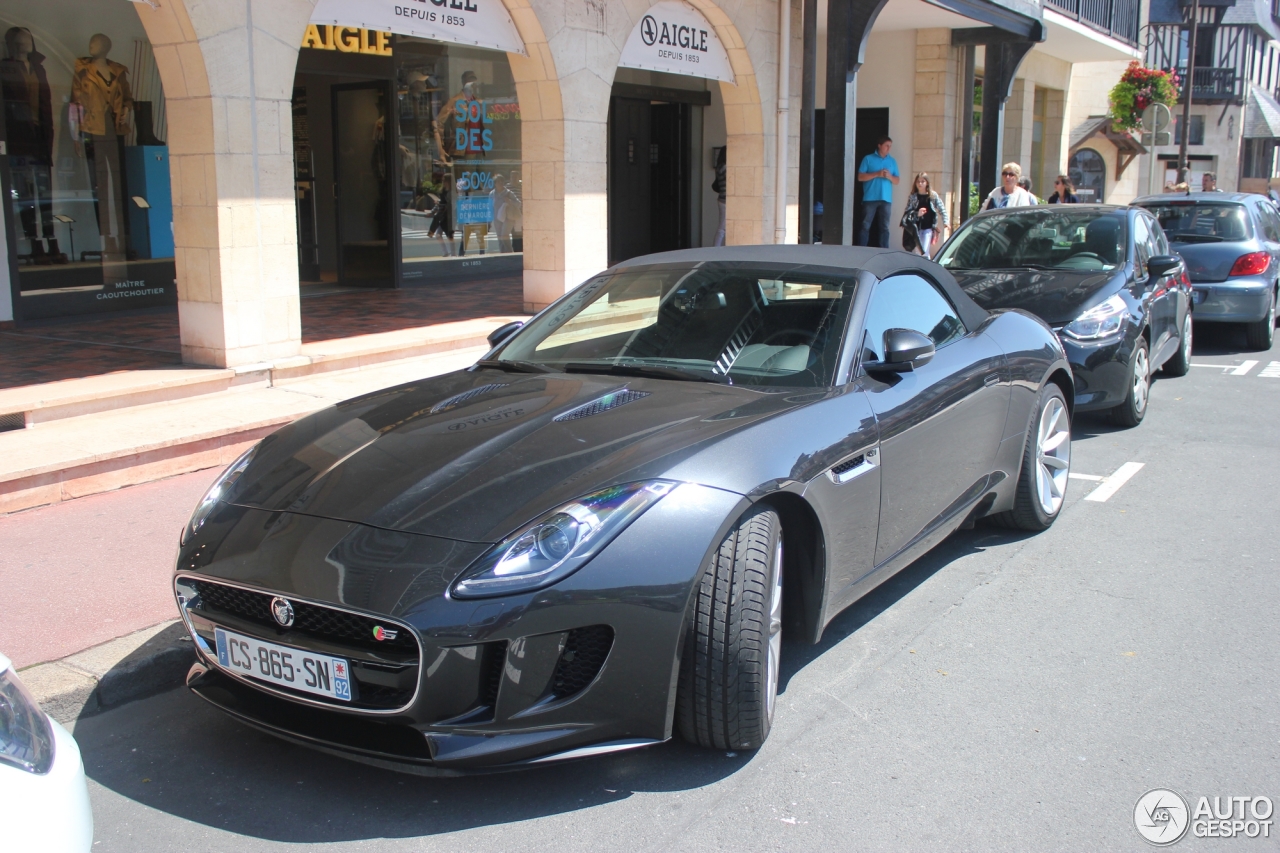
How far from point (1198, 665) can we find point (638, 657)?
7.48ft

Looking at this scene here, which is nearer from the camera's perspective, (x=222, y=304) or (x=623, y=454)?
(x=623, y=454)

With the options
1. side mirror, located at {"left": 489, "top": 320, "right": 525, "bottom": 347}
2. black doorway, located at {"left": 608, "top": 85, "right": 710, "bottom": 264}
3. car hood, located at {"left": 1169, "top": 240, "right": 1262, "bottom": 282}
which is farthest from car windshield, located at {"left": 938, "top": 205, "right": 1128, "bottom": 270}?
black doorway, located at {"left": 608, "top": 85, "right": 710, "bottom": 264}

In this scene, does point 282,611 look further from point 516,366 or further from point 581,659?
point 516,366

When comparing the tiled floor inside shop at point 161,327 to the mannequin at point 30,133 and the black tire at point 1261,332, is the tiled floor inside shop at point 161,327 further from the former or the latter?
the black tire at point 1261,332

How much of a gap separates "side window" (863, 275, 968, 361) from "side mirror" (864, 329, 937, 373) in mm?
87

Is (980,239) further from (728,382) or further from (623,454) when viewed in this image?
(623,454)

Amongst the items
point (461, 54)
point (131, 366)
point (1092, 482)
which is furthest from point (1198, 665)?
point (461, 54)

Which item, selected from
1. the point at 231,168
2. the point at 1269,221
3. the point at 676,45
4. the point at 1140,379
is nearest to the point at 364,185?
the point at 676,45

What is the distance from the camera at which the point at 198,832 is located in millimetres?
3027

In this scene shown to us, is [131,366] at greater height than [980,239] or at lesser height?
lesser

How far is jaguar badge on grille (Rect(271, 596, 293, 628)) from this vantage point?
3057mm

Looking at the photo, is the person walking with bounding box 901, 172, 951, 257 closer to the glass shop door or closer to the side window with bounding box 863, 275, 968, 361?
the glass shop door

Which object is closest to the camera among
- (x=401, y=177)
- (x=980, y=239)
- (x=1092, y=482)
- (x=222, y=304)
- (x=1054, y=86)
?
(x=1092, y=482)

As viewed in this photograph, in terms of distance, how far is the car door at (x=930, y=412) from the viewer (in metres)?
4.11
